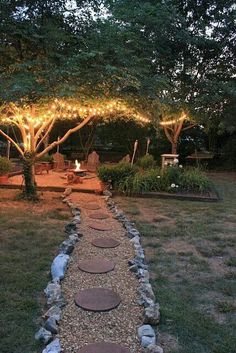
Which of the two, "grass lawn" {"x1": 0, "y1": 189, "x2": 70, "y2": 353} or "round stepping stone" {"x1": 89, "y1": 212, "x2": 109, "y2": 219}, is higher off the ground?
"round stepping stone" {"x1": 89, "y1": 212, "x2": 109, "y2": 219}

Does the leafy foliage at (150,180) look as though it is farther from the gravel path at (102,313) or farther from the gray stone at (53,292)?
the gray stone at (53,292)

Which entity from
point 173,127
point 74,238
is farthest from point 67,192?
point 173,127

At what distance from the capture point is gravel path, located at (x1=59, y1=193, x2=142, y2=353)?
9.41 feet

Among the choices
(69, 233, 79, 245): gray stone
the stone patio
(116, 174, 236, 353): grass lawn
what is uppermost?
the stone patio

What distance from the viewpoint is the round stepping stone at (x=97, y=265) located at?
4297 millimetres

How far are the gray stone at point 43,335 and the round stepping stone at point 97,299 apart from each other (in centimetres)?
52

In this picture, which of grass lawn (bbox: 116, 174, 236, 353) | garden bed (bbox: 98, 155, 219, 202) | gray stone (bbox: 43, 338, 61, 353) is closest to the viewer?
gray stone (bbox: 43, 338, 61, 353)

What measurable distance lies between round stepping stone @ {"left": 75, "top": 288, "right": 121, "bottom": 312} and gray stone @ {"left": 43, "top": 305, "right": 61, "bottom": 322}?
25 centimetres

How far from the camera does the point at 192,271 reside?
449cm

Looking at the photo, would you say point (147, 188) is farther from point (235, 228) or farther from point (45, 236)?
point (45, 236)

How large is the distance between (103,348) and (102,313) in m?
0.56

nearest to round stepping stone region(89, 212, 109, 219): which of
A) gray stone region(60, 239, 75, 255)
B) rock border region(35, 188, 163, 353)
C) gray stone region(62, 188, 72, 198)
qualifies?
rock border region(35, 188, 163, 353)

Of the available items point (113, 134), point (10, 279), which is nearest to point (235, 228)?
point (10, 279)

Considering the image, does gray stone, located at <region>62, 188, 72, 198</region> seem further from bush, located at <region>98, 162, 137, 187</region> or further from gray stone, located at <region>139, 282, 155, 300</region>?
gray stone, located at <region>139, 282, 155, 300</region>
